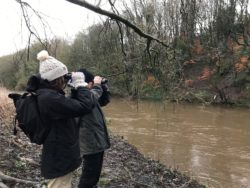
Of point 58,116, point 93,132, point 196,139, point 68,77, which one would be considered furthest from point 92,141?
point 196,139

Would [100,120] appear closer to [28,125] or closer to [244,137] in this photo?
[28,125]

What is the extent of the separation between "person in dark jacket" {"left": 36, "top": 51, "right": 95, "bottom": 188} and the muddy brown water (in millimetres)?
2149

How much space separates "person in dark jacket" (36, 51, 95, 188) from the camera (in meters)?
3.98

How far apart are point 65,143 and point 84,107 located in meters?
0.38

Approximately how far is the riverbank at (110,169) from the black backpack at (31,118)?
183cm

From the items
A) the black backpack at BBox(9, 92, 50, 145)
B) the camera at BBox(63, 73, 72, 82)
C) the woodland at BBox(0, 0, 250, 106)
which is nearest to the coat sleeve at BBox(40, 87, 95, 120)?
the black backpack at BBox(9, 92, 50, 145)

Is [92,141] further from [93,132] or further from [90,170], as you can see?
[90,170]

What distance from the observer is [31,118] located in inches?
158

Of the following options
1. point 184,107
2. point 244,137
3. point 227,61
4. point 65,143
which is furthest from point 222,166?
point 227,61

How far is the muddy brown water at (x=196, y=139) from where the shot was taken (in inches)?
416

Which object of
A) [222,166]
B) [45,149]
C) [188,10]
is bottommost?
[222,166]

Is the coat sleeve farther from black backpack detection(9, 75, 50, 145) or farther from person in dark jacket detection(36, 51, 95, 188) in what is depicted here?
black backpack detection(9, 75, 50, 145)

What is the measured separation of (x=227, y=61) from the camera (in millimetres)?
32094

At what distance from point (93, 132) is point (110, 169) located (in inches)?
115
